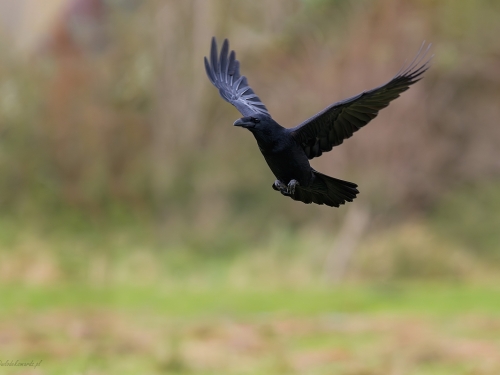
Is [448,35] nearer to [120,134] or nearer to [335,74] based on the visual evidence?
[335,74]

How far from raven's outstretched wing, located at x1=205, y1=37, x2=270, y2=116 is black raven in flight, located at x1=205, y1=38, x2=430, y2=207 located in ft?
0.84

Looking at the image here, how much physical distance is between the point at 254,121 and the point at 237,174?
17668 millimetres

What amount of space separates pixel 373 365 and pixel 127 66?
14122mm

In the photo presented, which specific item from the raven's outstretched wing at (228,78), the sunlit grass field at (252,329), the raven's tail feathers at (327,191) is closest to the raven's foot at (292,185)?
the raven's tail feathers at (327,191)

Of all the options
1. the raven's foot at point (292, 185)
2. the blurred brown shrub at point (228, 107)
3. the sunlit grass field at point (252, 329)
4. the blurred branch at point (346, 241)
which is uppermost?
the blurred brown shrub at point (228, 107)

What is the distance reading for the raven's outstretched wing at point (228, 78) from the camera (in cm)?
564

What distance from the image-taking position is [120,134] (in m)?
22.7

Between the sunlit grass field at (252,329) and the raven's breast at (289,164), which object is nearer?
the raven's breast at (289,164)

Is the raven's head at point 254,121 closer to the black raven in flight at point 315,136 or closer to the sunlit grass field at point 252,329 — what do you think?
the black raven in flight at point 315,136

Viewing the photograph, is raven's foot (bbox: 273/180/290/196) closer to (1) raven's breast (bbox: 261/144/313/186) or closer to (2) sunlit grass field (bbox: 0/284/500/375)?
(1) raven's breast (bbox: 261/144/313/186)

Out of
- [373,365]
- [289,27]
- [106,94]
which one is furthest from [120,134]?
[373,365]

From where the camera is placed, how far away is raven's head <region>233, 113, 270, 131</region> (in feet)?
14.3

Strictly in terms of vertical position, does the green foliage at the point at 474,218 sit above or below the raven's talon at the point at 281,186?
above

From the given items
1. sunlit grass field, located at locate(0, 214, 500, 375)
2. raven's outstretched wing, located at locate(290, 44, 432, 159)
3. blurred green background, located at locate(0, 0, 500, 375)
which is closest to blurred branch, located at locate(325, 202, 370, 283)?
blurred green background, located at locate(0, 0, 500, 375)
